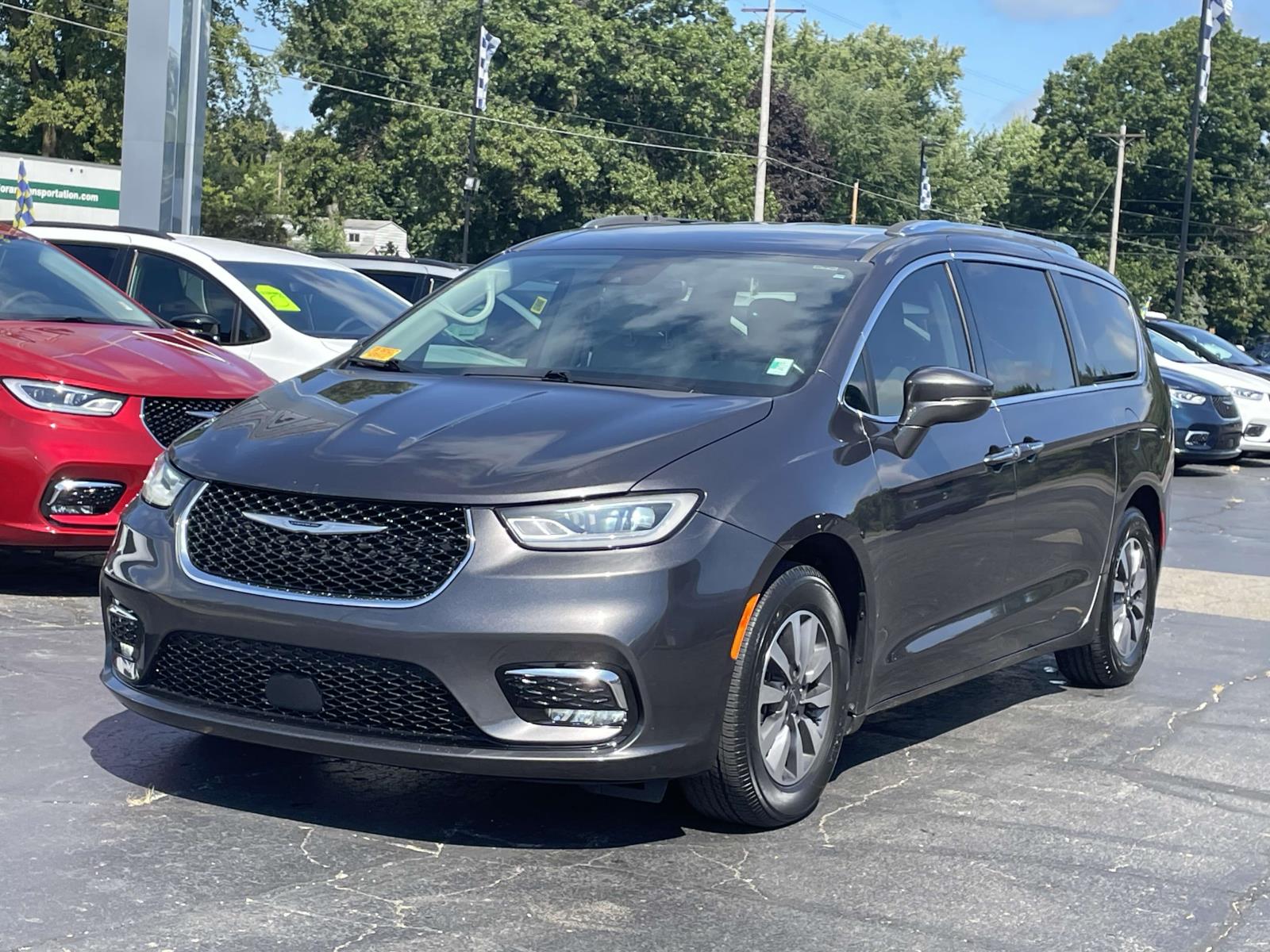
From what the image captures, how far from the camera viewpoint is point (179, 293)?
10.6 m

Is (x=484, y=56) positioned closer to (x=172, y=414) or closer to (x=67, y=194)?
(x=67, y=194)

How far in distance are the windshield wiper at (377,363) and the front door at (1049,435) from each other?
1.99 metres

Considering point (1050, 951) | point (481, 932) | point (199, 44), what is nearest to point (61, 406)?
point (481, 932)

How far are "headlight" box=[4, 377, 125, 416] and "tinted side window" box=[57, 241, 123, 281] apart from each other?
3.24 m

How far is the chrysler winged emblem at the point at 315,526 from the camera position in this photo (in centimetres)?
428

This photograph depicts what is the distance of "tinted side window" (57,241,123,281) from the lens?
415 inches

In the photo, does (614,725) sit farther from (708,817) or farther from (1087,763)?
(1087,763)

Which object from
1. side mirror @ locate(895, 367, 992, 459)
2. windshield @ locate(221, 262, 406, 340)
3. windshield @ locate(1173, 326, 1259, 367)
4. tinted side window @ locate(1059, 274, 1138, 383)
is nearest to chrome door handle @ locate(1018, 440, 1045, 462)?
side mirror @ locate(895, 367, 992, 459)

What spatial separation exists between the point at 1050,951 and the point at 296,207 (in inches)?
2623

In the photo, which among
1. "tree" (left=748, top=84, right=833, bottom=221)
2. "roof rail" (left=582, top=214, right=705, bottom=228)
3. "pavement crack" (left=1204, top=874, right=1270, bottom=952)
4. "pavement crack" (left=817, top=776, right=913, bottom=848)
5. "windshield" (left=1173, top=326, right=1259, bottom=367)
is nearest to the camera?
"pavement crack" (left=1204, top=874, right=1270, bottom=952)

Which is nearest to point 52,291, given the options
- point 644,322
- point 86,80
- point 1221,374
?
point 644,322

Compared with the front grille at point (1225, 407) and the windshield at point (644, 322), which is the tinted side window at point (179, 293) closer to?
the windshield at point (644, 322)

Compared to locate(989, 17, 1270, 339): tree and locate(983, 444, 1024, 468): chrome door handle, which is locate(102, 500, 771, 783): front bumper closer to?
locate(983, 444, 1024, 468): chrome door handle

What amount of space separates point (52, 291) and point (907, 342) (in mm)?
4832
